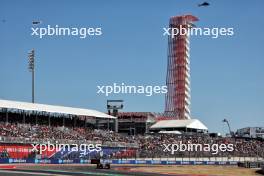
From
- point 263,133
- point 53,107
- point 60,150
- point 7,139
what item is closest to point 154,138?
point 53,107

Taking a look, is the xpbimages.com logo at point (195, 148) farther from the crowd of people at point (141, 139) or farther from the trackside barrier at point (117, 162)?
the trackside barrier at point (117, 162)

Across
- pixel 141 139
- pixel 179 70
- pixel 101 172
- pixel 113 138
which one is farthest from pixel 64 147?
pixel 179 70

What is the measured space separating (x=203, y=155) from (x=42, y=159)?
102ft

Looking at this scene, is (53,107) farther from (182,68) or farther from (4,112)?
(182,68)

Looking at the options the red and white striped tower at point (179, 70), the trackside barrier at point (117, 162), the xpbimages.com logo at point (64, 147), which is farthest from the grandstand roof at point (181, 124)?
the red and white striped tower at point (179, 70)

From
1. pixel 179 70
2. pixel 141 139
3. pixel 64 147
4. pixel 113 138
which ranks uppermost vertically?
pixel 179 70

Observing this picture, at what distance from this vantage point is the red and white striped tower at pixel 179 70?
7520 inches

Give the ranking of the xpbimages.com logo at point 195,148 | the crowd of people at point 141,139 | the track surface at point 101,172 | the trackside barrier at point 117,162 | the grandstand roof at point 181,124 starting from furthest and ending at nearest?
the grandstand roof at point 181,124 → the xpbimages.com logo at point 195,148 → the crowd of people at point 141,139 → the trackside barrier at point 117,162 → the track surface at point 101,172

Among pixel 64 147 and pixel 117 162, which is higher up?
pixel 64 147

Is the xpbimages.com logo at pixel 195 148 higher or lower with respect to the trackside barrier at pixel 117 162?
higher

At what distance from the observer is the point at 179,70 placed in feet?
637

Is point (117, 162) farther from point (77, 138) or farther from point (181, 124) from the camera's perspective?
point (181, 124)

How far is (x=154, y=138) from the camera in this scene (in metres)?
98.6

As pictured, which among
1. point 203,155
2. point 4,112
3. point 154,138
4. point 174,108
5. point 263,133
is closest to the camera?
point 4,112
